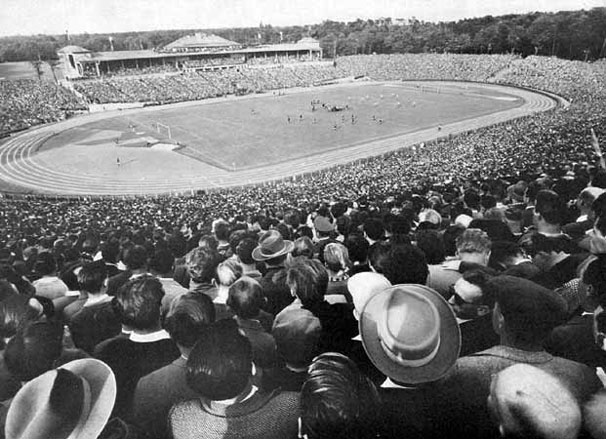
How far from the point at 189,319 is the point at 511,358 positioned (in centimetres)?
260

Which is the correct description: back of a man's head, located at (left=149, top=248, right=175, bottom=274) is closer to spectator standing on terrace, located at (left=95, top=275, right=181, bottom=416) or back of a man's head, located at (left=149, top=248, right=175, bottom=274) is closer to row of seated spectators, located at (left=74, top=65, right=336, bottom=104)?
spectator standing on terrace, located at (left=95, top=275, right=181, bottom=416)

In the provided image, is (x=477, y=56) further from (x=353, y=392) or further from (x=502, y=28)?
(x=353, y=392)

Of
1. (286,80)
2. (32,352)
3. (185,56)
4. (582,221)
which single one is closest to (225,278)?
(32,352)

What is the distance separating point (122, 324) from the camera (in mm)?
4684

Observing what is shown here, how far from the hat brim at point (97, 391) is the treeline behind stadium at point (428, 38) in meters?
51.1

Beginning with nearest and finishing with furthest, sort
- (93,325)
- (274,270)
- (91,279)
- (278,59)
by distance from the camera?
(93,325)
(91,279)
(274,270)
(278,59)

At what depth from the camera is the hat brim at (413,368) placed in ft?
10.0

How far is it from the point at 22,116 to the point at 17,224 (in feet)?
156

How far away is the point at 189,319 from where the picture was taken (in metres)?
3.80

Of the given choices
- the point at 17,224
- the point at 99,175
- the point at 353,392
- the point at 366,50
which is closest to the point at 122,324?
the point at 353,392

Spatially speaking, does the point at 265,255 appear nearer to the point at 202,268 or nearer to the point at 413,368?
the point at 202,268

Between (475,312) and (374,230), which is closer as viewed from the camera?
(475,312)

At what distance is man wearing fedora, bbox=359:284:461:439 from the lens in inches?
115

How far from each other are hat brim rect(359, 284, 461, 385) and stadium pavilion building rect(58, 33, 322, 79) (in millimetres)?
89056
